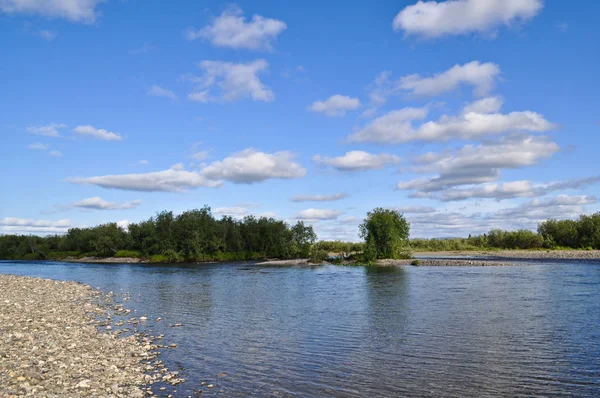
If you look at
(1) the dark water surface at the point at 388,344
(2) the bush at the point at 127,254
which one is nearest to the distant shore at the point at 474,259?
(2) the bush at the point at 127,254

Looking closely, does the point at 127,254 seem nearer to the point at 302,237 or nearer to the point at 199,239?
the point at 199,239

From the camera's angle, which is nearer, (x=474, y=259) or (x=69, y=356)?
(x=69, y=356)

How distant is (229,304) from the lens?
133 ft

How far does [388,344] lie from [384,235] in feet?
321

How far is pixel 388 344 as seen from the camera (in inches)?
935

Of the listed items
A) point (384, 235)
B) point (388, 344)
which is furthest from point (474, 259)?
point (388, 344)

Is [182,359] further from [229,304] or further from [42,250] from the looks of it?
[42,250]

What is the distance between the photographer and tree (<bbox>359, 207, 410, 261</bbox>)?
389 feet

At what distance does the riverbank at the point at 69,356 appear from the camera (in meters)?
14.9

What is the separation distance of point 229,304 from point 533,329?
81.2 feet

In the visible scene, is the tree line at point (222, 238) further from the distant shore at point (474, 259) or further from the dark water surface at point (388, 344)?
the dark water surface at point (388, 344)

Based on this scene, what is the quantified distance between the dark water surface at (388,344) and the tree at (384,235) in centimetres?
7343

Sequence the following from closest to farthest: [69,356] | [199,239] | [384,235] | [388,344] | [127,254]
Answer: [69,356], [388,344], [384,235], [199,239], [127,254]

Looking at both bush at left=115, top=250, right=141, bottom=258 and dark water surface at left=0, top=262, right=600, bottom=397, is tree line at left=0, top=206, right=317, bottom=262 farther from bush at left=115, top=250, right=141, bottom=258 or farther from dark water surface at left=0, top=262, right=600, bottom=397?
dark water surface at left=0, top=262, right=600, bottom=397
